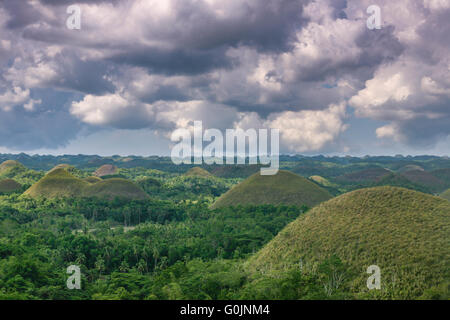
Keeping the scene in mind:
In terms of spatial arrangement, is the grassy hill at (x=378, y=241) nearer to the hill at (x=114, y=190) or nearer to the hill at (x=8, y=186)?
the hill at (x=114, y=190)

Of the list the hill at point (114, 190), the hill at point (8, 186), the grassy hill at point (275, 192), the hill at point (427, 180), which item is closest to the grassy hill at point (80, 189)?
the hill at point (114, 190)

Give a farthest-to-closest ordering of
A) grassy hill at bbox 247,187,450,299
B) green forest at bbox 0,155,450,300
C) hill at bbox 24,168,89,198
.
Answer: hill at bbox 24,168,89,198, grassy hill at bbox 247,187,450,299, green forest at bbox 0,155,450,300

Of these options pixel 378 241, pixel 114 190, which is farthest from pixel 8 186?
pixel 378 241

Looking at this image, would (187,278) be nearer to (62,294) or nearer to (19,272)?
(62,294)

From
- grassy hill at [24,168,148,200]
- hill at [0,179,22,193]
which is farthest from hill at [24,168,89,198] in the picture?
hill at [0,179,22,193]

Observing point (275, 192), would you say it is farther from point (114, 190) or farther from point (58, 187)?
point (58, 187)

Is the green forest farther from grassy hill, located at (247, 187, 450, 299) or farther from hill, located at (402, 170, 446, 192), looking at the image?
hill, located at (402, 170, 446, 192)
